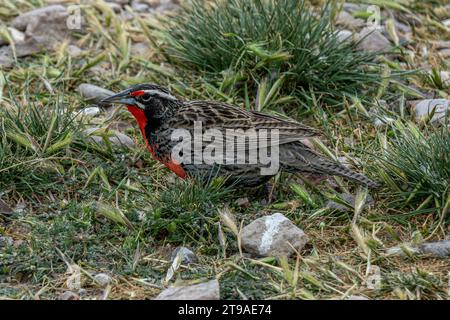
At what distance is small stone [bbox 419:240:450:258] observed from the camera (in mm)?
5551

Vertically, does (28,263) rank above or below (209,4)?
below

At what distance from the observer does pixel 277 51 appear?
7387mm

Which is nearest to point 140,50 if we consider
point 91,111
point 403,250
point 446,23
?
point 91,111

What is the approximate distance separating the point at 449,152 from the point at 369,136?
1.33 metres

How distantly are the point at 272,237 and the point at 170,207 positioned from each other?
0.73 m

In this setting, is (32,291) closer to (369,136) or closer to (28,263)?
(28,263)

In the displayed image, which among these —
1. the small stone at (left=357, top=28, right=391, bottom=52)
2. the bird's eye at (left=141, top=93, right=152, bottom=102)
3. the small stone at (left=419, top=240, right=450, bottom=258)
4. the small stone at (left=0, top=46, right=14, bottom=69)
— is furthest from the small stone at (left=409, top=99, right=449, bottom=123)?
the small stone at (left=0, top=46, right=14, bottom=69)

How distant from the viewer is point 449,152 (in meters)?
5.91

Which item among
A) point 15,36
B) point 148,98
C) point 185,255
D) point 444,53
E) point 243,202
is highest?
point 148,98

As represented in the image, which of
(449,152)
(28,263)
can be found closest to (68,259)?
(28,263)

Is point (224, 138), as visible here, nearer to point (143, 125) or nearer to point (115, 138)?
point (143, 125)

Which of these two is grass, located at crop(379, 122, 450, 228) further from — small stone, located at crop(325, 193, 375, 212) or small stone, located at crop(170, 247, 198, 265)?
small stone, located at crop(170, 247, 198, 265)

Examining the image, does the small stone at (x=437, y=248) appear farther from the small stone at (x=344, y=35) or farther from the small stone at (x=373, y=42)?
the small stone at (x=373, y=42)

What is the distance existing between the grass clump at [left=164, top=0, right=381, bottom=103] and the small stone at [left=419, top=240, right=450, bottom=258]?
2158mm
